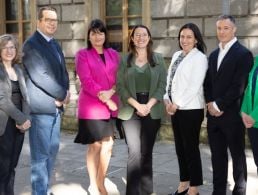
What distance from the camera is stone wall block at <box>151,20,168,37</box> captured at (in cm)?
847

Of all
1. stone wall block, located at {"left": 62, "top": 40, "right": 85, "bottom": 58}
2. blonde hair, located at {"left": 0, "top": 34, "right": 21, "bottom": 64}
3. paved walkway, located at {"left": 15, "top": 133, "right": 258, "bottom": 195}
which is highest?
blonde hair, located at {"left": 0, "top": 34, "right": 21, "bottom": 64}

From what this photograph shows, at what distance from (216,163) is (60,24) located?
6.02 metres

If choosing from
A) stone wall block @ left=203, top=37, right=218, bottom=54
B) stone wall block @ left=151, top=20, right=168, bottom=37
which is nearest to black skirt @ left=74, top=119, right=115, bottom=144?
stone wall block @ left=203, top=37, right=218, bottom=54

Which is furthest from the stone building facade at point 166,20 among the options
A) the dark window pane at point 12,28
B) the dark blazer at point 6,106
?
the dark blazer at point 6,106

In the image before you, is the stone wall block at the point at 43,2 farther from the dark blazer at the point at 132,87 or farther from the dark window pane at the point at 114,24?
the dark blazer at the point at 132,87

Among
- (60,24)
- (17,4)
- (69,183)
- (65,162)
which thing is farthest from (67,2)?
(69,183)

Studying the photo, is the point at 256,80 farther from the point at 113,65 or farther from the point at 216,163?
the point at 113,65

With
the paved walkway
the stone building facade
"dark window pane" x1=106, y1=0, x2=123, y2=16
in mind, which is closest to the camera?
the paved walkway

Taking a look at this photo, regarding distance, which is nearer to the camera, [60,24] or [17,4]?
[60,24]

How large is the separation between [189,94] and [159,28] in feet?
13.0

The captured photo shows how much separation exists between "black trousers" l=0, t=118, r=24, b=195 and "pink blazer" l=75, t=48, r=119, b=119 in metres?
0.84

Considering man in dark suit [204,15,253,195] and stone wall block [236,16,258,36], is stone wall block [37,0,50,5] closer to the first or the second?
stone wall block [236,16,258,36]

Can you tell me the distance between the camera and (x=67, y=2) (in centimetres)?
960

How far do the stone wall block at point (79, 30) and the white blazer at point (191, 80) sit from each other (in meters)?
4.94
